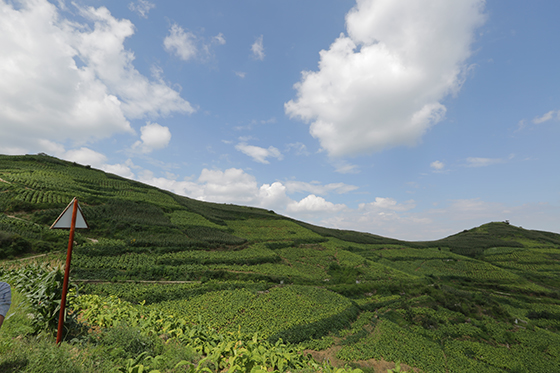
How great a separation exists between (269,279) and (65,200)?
34986 mm

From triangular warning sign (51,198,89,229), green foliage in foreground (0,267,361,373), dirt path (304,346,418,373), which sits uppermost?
triangular warning sign (51,198,89,229)

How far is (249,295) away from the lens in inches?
910

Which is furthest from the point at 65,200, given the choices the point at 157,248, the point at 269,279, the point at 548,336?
the point at 548,336

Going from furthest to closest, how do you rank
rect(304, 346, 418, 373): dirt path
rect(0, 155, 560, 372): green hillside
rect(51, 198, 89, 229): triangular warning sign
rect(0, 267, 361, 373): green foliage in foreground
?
rect(304, 346, 418, 373): dirt path
rect(0, 155, 560, 372): green hillside
rect(51, 198, 89, 229): triangular warning sign
rect(0, 267, 361, 373): green foliage in foreground

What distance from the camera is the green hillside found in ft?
31.8

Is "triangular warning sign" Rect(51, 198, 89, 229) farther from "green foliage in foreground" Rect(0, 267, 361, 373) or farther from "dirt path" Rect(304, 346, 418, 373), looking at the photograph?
"dirt path" Rect(304, 346, 418, 373)

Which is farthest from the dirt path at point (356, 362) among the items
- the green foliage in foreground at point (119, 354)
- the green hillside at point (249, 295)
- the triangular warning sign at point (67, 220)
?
the triangular warning sign at point (67, 220)

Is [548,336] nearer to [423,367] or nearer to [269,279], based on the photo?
[423,367]

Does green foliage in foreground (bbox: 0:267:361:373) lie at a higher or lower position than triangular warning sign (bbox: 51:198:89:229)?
lower

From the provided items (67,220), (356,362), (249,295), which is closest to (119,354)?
(67,220)

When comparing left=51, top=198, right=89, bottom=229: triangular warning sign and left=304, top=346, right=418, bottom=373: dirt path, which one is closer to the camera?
left=51, top=198, right=89, bottom=229: triangular warning sign

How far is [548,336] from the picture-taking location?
87.3ft

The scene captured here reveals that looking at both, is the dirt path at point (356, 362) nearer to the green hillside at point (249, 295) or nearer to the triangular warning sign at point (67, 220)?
the green hillside at point (249, 295)

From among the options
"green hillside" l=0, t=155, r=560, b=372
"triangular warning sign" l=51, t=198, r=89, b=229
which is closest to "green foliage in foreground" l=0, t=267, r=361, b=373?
"green hillside" l=0, t=155, r=560, b=372
